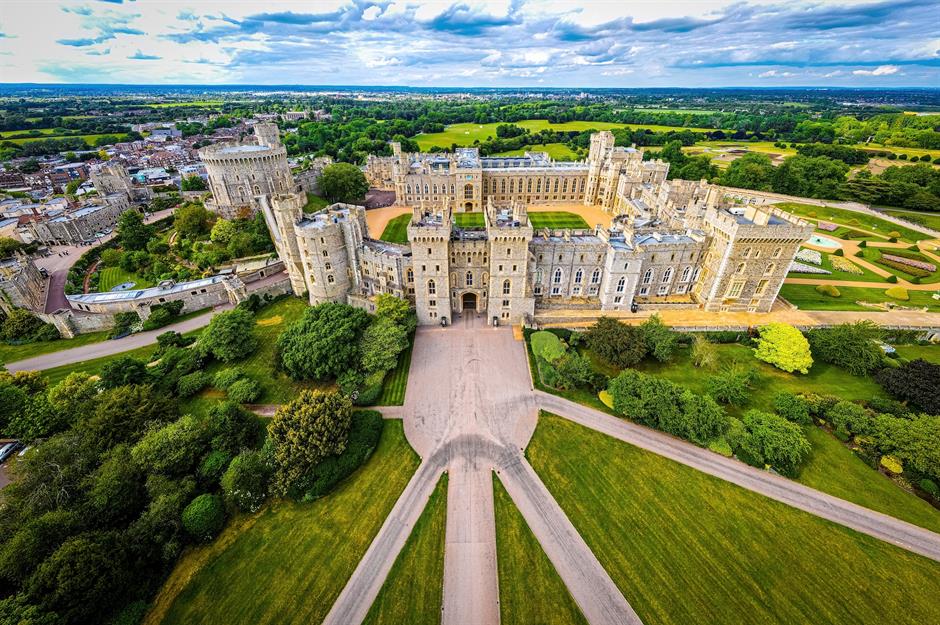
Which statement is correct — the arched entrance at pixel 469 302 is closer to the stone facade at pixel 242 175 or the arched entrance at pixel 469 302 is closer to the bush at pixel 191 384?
the bush at pixel 191 384

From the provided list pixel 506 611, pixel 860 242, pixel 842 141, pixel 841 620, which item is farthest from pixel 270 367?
pixel 842 141

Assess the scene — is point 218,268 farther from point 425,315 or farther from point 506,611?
point 506,611

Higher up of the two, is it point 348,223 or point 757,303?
point 348,223

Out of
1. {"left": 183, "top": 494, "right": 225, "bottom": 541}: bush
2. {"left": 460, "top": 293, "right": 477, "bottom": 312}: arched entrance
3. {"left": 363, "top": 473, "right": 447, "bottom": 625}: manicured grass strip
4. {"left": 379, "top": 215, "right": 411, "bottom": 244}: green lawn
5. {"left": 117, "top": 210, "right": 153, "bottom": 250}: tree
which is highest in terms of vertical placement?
{"left": 117, "top": 210, "right": 153, "bottom": 250}: tree

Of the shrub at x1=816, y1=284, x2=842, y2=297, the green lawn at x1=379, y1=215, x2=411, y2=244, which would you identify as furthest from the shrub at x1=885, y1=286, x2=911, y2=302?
the green lawn at x1=379, y1=215, x2=411, y2=244

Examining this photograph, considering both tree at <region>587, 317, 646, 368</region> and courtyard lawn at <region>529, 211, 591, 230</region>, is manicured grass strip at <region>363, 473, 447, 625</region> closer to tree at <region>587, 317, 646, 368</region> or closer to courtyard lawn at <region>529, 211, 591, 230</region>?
tree at <region>587, 317, 646, 368</region>

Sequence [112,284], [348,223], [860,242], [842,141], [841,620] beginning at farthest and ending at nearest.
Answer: [842,141] < [860,242] < [112,284] < [348,223] < [841,620]
